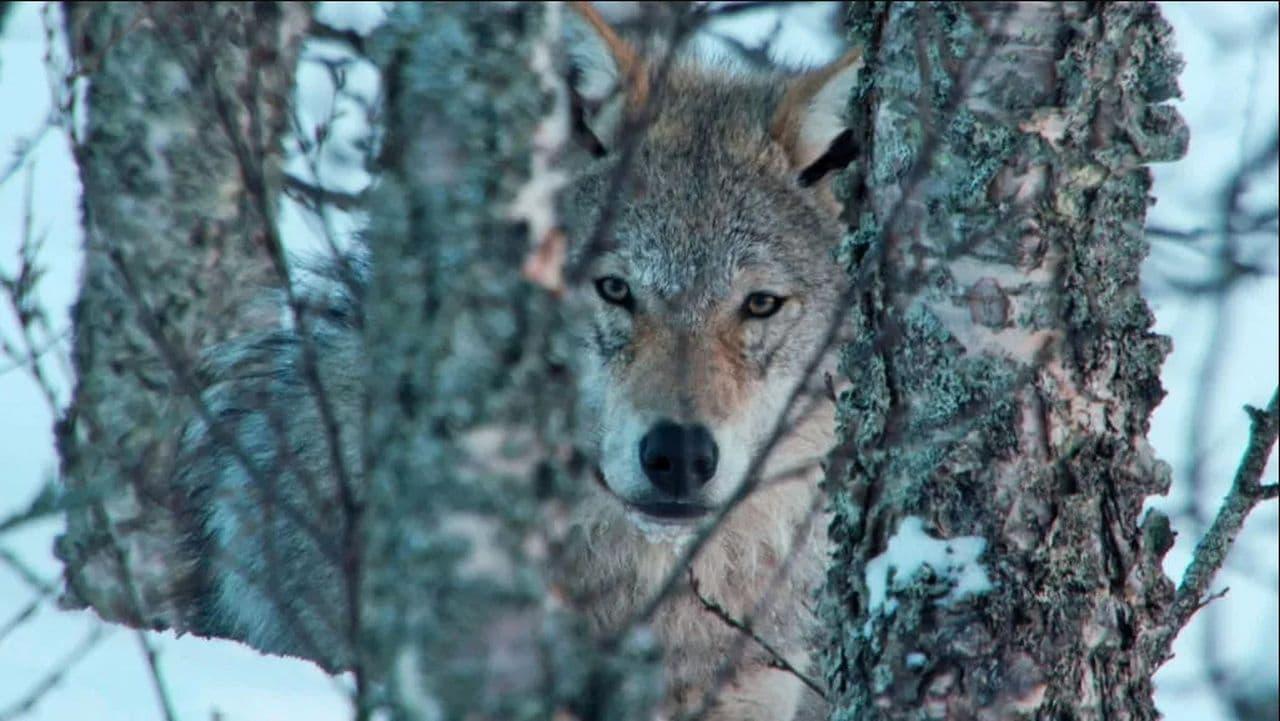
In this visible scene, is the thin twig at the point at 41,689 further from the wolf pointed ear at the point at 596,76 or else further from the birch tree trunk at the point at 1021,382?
the wolf pointed ear at the point at 596,76

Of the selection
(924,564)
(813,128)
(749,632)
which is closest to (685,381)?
(813,128)

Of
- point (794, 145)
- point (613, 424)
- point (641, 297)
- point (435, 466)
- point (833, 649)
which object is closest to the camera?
point (435, 466)

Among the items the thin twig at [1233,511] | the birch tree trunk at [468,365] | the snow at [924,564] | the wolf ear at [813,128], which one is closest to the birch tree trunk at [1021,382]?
the snow at [924,564]

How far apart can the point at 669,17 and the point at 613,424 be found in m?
1.60

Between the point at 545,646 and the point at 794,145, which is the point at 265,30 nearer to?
the point at 794,145

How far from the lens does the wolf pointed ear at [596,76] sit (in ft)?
12.3

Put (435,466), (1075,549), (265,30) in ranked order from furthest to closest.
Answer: (265,30)
(1075,549)
(435,466)

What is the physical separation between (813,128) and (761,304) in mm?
600

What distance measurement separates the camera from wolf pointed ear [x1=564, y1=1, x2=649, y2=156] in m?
3.75

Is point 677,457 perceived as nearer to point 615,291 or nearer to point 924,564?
point 615,291

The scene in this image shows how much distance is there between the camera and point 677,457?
11.4ft

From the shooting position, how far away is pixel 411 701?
1.70 m

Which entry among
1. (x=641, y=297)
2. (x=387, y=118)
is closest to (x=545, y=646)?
(x=387, y=118)

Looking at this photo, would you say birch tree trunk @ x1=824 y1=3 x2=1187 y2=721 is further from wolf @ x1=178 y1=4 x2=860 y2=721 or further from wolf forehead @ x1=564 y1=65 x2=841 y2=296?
wolf forehead @ x1=564 y1=65 x2=841 y2=296
